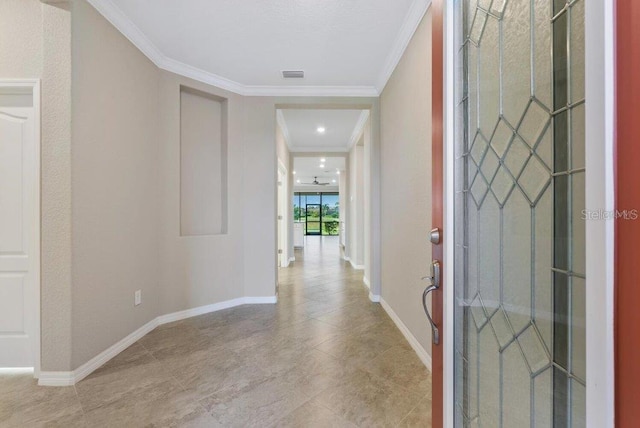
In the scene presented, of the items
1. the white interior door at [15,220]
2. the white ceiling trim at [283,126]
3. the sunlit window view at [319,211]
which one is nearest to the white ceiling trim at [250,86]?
the white ceiling trim at [283,126]

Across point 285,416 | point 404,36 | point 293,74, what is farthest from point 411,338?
point 293,74

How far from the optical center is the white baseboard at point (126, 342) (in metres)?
1.89

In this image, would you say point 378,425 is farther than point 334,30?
No

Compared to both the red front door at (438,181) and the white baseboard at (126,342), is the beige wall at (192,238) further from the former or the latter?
the red front door at (438,181)

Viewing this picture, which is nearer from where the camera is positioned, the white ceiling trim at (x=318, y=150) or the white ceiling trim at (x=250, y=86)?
the white ceiling trim at (x=250, y=86)

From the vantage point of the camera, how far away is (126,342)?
241 centimetres

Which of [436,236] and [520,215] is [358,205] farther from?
[520,215]

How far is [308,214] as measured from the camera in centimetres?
1577

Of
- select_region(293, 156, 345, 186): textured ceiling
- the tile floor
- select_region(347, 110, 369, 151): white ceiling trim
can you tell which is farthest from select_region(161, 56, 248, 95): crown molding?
select_region(293, 156, 345, 186): textured ceiling

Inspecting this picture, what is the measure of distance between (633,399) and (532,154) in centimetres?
56

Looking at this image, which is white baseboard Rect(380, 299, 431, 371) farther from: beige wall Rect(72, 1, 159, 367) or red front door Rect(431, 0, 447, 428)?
beige wall Rect(72, 1, 159, 367)

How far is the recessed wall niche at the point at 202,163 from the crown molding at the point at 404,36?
6.41 feet

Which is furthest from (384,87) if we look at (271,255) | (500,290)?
(500,290)

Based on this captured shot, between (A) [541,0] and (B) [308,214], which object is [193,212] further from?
(B) [308,214]
